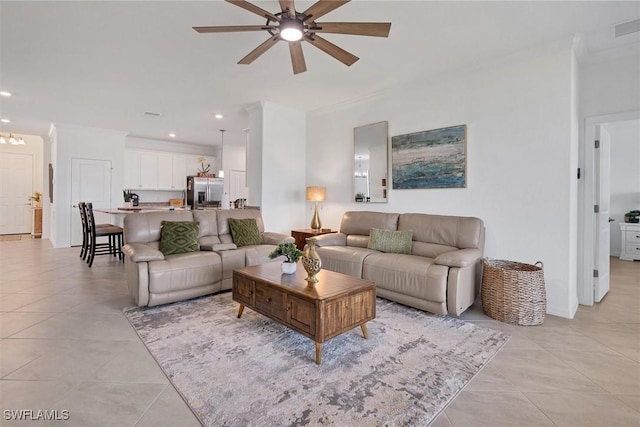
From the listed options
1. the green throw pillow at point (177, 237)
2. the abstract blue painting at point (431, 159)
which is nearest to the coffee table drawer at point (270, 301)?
the green throw pillow at point (177, 237)

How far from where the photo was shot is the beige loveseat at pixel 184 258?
10.2 feet

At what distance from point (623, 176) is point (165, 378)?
811 centimetres

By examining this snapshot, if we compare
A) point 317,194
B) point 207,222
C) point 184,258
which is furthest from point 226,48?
point 317,194

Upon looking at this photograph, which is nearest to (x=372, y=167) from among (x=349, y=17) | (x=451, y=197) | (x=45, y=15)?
(x=451, y=197)

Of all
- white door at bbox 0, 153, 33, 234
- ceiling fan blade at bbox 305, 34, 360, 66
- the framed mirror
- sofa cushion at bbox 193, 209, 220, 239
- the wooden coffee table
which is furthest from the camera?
white door at bbox 0, 153, 33, 234

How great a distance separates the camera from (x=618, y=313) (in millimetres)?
3125

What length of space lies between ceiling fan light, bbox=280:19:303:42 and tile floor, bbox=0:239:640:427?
250 centimetres

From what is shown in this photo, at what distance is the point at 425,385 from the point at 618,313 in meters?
2.64

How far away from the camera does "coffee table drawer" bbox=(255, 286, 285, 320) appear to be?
2418 millimetres

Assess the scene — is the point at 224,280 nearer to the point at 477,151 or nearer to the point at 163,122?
the point at 477,151

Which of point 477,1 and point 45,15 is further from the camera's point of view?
point 45,15

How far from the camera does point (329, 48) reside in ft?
8.29

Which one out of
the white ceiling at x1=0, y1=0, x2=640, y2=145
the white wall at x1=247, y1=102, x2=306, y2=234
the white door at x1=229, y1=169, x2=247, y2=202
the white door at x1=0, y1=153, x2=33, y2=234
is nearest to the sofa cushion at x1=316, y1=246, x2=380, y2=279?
the white wall at x1=247, y1=102, x2=306, y2=234

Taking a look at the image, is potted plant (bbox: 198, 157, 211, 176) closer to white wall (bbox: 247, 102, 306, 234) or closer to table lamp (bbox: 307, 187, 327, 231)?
white wall (bbox: 247, 102, 306, 234)
